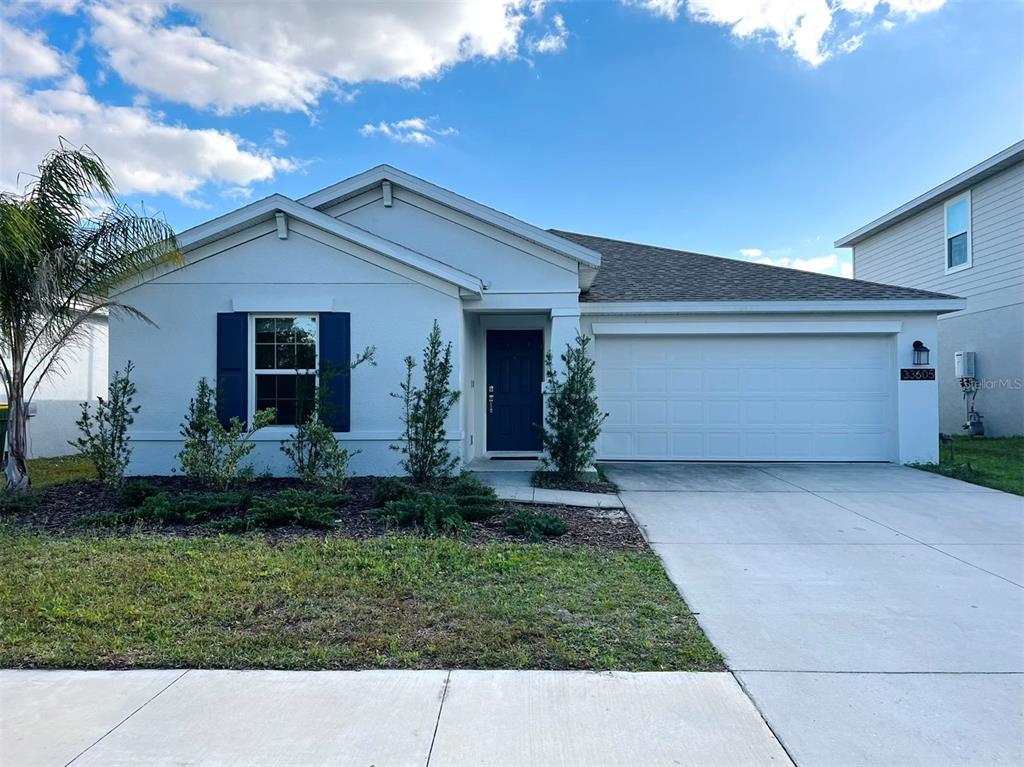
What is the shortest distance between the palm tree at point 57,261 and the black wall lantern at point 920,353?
1190cm

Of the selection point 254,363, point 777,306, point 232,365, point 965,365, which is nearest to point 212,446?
point 232,365

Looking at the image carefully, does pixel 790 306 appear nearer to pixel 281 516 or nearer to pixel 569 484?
pixel 569 484

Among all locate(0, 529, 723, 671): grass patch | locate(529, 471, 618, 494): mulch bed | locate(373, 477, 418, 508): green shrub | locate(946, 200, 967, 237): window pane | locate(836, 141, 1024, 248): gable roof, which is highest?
locate(836, 141, 1024, 248): gable roof

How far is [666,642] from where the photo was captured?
3666mm

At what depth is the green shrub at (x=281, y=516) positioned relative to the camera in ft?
20.2

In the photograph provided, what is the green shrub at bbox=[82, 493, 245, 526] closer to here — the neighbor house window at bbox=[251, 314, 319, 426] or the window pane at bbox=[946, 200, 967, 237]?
the neighbor house window at bbox=[251, 314, 319, 426]

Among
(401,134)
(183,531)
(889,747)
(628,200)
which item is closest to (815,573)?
(889,747)

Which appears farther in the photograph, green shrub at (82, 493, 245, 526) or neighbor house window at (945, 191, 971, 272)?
neighbor house window at (945, 191, 971, 272)

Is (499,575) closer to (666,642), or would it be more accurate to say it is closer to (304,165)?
(666,642)

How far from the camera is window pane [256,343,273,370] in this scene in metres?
8.82

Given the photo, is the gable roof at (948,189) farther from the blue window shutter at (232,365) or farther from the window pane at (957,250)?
the blue window shutter at (232,365)

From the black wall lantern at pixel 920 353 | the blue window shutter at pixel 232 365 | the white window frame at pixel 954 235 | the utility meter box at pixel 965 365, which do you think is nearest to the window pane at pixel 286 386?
the blue window shutter at pixel 232 365

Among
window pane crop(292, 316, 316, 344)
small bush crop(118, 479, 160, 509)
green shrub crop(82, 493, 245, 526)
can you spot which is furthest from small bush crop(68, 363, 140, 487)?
window pane crop(292, 316, 316, 344)

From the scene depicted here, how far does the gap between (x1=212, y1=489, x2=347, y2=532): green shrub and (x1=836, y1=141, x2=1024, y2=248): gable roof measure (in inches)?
595
